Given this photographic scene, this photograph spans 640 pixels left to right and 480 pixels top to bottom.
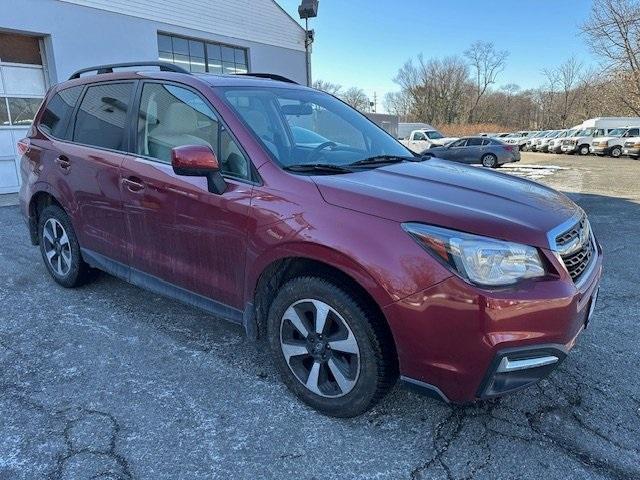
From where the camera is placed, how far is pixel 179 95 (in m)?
3.13

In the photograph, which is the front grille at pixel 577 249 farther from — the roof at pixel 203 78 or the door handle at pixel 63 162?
the door handle at pixel 63 162

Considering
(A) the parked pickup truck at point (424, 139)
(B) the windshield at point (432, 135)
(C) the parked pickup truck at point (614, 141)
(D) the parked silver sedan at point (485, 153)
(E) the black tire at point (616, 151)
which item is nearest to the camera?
(D) the parked silver sedan at point (485, 153)

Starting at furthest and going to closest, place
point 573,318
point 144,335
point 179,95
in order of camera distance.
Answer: point 144,335 → point 179,95 → point 573,318

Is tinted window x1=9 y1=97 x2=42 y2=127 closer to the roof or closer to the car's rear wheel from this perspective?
the roof

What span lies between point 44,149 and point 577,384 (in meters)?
4.52

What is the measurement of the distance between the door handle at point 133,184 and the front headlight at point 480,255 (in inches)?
77.4

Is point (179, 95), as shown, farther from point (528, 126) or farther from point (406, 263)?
point (528, 126)

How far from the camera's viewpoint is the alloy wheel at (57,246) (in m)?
4.20

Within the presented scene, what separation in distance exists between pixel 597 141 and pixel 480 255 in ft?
111

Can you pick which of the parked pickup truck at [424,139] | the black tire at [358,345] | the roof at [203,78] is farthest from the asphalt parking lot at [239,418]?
the parked pickup truck at [424,139]

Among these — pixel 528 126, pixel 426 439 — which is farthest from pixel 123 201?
pixel 528 126

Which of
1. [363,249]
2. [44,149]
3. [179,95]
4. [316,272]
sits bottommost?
[316,272]

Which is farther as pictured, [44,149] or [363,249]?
[44,149]

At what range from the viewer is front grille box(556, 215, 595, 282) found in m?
2.23
